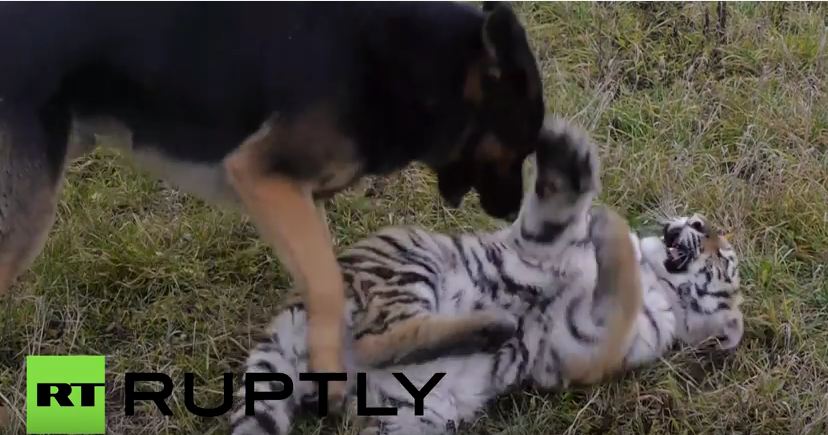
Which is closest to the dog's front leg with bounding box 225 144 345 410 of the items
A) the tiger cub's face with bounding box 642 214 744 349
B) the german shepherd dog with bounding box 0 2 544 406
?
the german shepherd dog with bounding box 0 2 544 406

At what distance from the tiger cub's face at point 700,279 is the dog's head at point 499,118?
586 mm

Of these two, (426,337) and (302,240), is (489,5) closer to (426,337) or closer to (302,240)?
(302,240)

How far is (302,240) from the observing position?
2566 millimetres

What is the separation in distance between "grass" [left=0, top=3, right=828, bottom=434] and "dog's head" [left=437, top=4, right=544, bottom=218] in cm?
59

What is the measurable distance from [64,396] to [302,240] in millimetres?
759

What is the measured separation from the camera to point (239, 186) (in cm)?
251

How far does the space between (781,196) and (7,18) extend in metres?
2.39

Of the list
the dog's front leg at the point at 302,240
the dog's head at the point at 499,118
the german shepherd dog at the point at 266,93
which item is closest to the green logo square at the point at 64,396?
the german shepherd dog at the point at 266,93

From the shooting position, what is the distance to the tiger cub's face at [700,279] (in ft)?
9.98

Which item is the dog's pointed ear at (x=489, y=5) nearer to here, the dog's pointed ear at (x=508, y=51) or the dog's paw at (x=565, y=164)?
the dog's pointed ear at (x=508, y=51)

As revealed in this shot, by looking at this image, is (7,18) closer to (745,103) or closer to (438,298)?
(438,298)

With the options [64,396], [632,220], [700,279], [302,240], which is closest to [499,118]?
[302,240]

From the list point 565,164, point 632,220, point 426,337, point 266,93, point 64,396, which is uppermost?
point 266,93

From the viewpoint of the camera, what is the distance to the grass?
9.41ft
